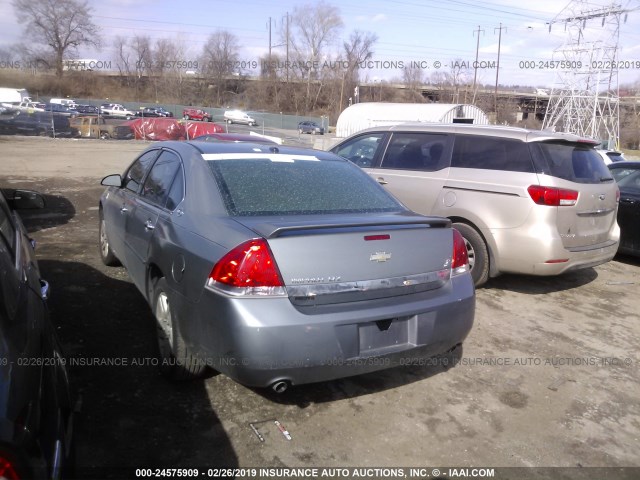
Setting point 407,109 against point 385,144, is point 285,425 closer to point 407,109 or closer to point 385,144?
point 385,144

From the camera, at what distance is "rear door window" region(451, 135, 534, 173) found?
554 cm

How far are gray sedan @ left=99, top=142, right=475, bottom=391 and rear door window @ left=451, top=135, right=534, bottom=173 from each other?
2.25 metres

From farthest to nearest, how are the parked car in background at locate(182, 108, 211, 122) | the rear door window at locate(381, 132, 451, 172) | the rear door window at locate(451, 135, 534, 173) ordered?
the parked car in background at locate(182, 108, 211, 122), the rear door window at locate(381, 132, 451, 172), the rear door window at locate(451, 135, 534, 173)

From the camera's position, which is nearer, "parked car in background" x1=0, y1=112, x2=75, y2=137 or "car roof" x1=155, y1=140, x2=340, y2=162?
"car roof" x1=155, y1=140, x2=340, y2=162

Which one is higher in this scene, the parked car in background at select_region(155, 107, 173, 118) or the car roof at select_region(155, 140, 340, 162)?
the parked car in background at select_region(155, 107, 173, 118)

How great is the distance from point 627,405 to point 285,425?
93.6 inches

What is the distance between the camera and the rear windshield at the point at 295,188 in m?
3.42

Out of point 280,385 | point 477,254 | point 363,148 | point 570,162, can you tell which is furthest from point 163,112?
point 280,385

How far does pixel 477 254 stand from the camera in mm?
5770

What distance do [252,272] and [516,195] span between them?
11.8ft

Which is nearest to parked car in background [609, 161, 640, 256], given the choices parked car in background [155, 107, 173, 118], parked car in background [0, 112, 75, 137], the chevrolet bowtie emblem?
the chevrolet bowtie emblem

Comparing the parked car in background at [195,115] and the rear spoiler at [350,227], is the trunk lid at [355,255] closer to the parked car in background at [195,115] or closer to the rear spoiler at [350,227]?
the rear spoiler at [350,227]

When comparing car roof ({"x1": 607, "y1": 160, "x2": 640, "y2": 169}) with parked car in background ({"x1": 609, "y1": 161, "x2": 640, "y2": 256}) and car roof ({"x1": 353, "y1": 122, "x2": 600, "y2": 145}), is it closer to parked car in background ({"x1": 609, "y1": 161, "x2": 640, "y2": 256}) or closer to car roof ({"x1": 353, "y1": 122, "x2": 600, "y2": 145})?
parked car in background ({"x1": 609, "y1": 161, "x2": 640, "y2": 256})

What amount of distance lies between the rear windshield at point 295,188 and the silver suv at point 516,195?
206 centimetres
